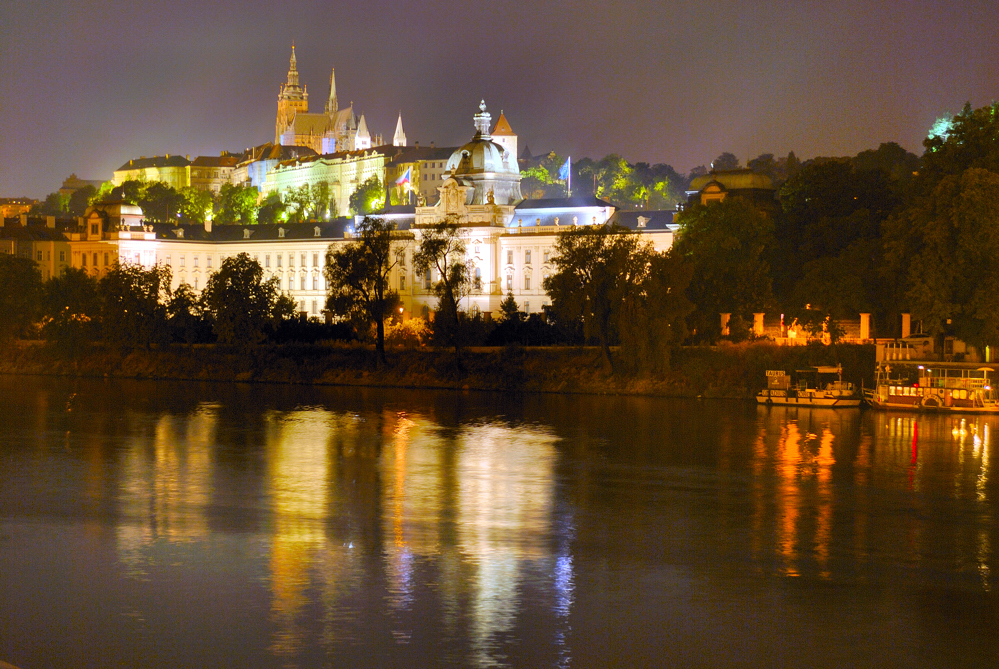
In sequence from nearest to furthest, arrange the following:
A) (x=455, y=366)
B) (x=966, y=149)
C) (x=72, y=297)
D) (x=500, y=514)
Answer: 1. (x=500, y=514)
2. (x=966, y=149)
3. (x=455, y=366)
4. (x=72, y=297)

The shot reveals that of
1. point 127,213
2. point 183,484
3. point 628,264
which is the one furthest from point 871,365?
point 127,213

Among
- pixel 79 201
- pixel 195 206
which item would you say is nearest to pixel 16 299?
pixel 195 206

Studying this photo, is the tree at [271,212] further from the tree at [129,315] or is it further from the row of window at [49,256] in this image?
the tree at [129,315]

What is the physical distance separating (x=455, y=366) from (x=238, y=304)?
14360mm

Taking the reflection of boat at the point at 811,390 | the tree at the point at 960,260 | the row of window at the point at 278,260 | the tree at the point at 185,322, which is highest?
the row of window at the point at 278,260

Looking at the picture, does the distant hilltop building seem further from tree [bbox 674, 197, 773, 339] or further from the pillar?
the pillar

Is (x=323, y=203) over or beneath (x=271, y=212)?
over

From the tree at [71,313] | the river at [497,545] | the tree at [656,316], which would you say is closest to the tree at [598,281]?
the tree at [656,316]

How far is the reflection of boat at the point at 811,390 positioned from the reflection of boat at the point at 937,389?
126 cm

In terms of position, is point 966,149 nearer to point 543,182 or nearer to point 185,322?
point 185,322

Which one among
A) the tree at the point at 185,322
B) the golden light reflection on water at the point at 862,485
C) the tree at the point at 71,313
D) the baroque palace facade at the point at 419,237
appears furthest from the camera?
the baroque palace facade at the point at 419,237

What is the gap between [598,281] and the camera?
204 ft

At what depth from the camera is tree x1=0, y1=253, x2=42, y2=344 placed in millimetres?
79625

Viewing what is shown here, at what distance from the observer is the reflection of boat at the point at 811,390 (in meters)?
57.3
